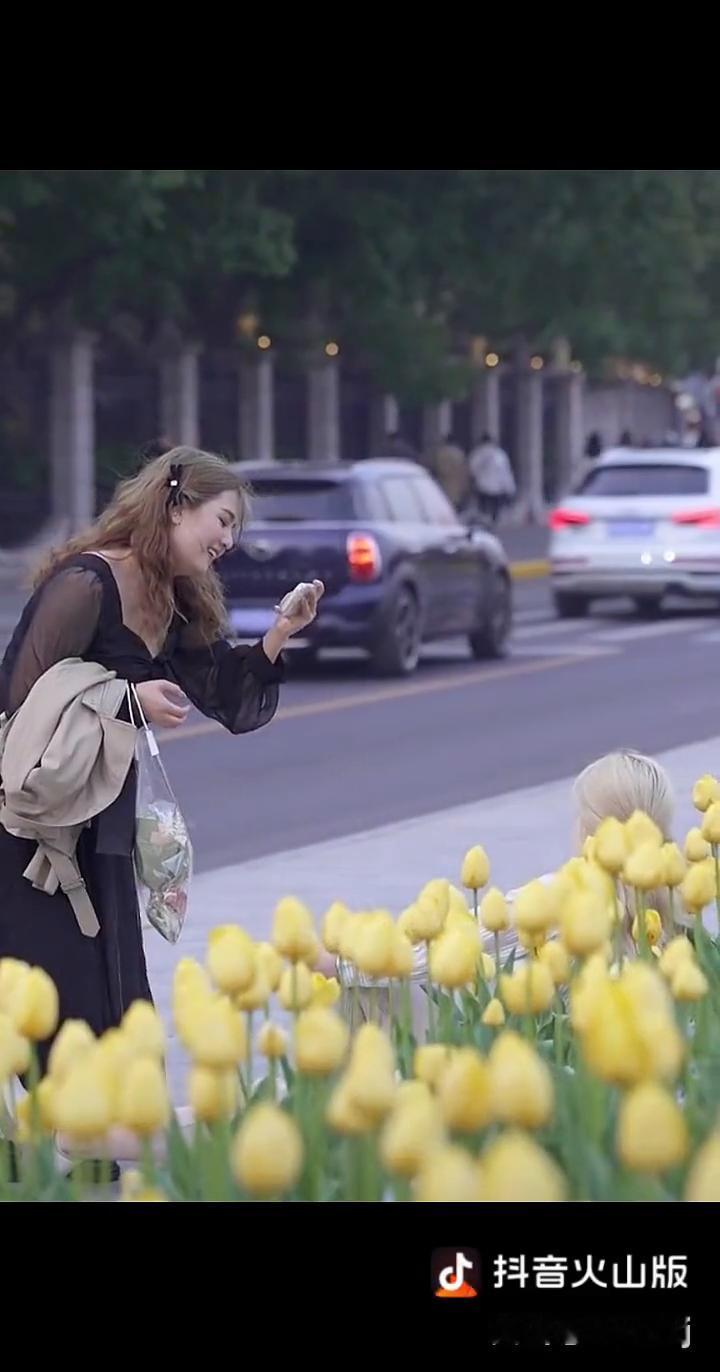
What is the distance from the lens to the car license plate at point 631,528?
26.1 meters

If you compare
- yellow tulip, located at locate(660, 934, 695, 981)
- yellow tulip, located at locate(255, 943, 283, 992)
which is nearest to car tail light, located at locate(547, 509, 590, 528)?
yellow tulip, located at locate(660, 934, 695, 981)

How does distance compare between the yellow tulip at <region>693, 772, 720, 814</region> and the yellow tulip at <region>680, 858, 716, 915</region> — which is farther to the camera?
the yellow tulip at <region>693, 772, 720, 814</region>

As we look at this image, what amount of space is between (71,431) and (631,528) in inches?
502

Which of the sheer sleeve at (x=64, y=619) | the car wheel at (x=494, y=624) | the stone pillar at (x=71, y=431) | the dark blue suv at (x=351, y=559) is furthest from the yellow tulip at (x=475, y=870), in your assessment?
the stone pillar at (x=71, y=431)

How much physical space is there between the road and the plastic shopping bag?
550cm

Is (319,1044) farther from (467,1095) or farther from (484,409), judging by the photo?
(484,409)

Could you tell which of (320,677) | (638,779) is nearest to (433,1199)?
(638,779)

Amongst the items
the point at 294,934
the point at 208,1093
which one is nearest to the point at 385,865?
the point at 294,934

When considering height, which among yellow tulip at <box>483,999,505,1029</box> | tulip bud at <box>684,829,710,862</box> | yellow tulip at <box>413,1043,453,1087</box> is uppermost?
tulip bud at <box>684,829,710,862</box>

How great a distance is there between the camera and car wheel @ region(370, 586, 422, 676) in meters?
20.8

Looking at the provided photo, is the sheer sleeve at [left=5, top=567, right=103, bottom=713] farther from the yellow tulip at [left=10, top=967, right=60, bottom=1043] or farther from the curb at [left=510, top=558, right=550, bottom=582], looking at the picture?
the curb at [left=510, top=558, right=550, bottom=582]

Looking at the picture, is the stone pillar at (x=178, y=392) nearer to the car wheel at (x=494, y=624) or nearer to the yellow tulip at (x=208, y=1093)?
the car wheel at (x=494, y=624)

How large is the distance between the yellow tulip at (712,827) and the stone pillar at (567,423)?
57.1 m
